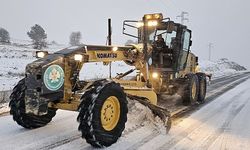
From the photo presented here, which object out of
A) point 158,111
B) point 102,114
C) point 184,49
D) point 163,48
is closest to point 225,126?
point 158,111

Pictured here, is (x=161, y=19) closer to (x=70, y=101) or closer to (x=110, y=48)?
(x=110, y=48)

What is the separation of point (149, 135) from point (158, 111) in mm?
838

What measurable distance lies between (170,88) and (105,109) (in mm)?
4828

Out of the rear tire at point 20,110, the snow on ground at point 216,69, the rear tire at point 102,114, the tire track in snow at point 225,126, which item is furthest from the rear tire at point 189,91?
the snow on ground at point 216,69

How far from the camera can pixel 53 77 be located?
6.21 meters

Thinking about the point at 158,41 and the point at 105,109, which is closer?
the point at 105,109

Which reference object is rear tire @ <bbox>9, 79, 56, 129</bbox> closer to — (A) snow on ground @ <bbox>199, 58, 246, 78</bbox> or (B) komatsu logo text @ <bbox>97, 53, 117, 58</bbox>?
(B) komatsu logo text @ <bbox>97, 53, 117, 58</bbox>

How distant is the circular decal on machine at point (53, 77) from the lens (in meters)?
6.08

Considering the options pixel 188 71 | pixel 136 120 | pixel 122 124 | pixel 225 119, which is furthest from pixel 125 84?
pixel 188 71

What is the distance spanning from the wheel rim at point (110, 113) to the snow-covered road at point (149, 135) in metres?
0.36

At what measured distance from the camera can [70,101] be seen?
263 inches

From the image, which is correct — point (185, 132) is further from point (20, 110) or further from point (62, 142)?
point (20, 110)

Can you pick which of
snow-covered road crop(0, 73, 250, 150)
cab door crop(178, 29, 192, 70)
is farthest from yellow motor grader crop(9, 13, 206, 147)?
cab door crop(178, 29, 192, 70)

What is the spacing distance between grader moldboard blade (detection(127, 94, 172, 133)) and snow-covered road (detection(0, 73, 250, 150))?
194 millimetres
